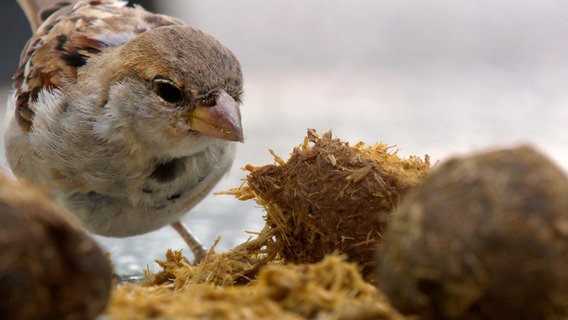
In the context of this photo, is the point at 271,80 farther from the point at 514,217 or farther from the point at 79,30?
the point at 514,217

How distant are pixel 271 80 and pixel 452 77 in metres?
2.69

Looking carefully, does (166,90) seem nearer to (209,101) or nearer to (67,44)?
(209,101)

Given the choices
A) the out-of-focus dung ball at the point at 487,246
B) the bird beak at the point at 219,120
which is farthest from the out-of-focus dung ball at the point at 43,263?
the bird beak at the point at 219,120

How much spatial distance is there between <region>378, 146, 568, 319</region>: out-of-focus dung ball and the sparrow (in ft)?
5.40

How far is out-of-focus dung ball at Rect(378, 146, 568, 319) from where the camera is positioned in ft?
6.88

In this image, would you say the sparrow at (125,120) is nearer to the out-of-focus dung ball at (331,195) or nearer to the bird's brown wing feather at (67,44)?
the bird's brown wing feather at (67,44)

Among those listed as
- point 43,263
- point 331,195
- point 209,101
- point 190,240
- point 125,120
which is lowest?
point 190,240

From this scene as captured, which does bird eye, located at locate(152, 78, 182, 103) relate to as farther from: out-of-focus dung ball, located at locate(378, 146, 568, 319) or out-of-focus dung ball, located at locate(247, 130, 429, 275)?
out-of-focus dung ball, located at locate(378, 146, 568, 319)

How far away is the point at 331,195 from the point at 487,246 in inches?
55.0

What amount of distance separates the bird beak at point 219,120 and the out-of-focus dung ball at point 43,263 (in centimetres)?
149

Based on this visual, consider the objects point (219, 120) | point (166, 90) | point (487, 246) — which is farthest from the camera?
point (166, 90)

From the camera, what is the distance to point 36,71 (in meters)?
4.63

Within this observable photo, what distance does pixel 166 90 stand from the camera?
3850 mm

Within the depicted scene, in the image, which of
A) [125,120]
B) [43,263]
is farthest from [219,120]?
[43,263]
